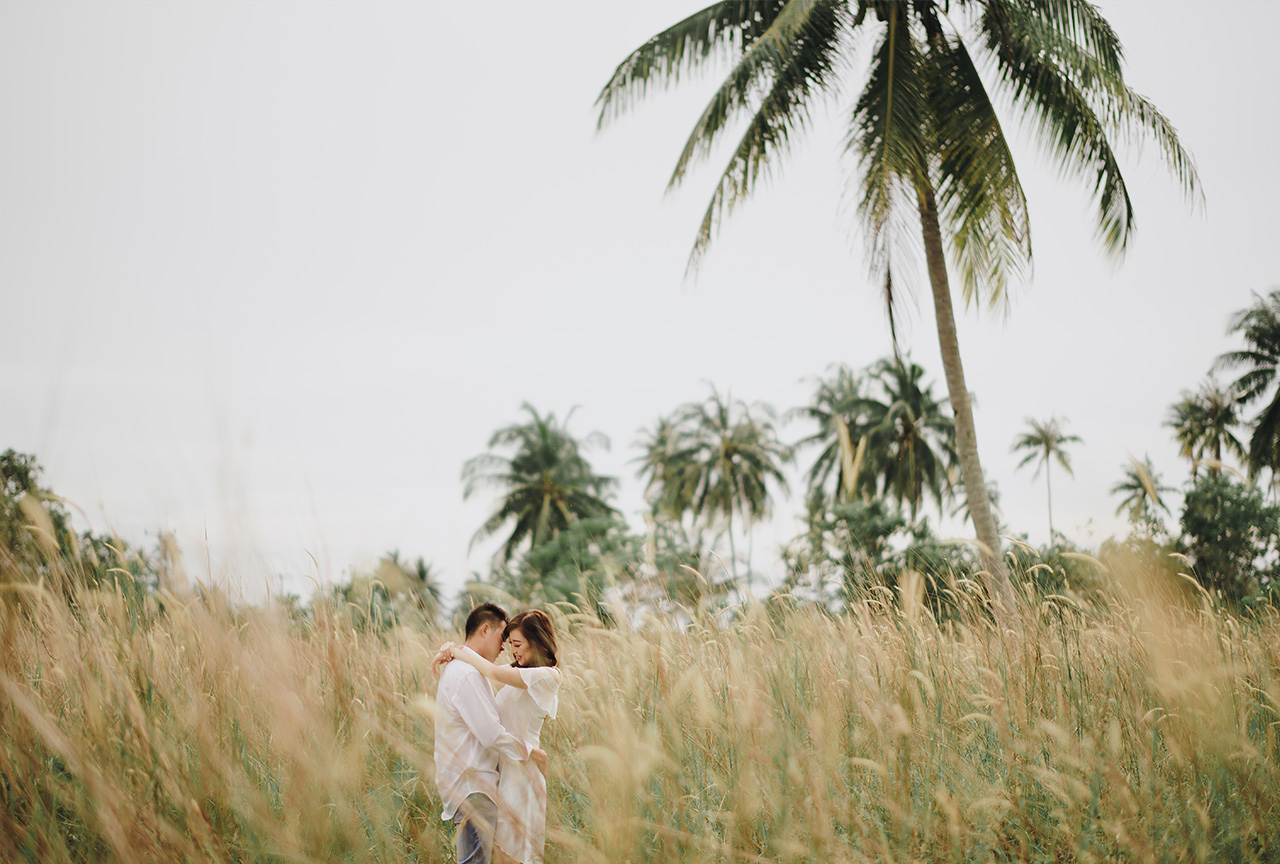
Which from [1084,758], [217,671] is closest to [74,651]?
[217,671]

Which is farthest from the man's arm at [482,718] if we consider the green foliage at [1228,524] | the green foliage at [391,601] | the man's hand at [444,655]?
the green foliage at [1228,524]

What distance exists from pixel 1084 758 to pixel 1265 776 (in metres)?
0.69

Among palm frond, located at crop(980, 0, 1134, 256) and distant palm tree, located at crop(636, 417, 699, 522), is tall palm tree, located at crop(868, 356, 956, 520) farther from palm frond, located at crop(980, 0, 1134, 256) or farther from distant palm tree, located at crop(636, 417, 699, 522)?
palm frond, located at crop(980, 0, 1134, 256)

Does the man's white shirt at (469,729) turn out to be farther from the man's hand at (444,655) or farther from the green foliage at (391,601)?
the green foliage at (391,601)

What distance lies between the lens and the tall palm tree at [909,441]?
93.7 ft

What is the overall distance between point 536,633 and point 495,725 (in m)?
0.41

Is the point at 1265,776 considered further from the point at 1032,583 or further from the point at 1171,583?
the point at 1171,583

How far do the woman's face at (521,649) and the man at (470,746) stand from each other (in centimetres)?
18

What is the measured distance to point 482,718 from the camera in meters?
2.82

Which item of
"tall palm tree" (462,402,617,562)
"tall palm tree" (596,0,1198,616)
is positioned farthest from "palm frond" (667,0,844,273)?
"tall palm tree" (462,402,617,562)

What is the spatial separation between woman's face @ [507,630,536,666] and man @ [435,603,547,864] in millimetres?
185

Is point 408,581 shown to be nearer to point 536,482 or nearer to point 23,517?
point 23,517

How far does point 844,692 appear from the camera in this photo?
3023mm

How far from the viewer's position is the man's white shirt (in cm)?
270
